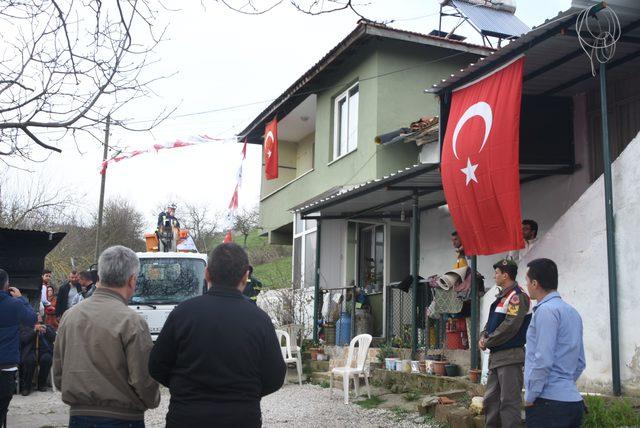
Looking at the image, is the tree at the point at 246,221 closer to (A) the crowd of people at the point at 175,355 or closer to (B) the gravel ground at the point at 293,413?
(B) the gravel ground at the point at 293,413

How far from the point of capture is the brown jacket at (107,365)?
3.82 metres

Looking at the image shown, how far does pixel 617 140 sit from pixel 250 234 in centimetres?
3459

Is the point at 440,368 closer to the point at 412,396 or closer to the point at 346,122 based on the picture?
the point at 412,396

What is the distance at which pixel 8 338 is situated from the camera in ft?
20.3

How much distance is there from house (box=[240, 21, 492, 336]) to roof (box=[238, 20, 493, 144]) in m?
0.02

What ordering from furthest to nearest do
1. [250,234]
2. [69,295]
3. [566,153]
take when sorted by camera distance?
[250,234] → [69,295] → [566,153]

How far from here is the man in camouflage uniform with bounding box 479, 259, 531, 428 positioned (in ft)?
21.2

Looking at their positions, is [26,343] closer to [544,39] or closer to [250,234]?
[544,39]

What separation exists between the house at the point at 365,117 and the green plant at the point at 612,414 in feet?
28.0

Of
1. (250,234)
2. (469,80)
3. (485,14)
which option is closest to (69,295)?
(469,80)

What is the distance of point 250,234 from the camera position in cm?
4319

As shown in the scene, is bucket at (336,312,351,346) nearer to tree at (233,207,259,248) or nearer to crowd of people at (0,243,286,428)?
crowd of people at (0,243,286,428)

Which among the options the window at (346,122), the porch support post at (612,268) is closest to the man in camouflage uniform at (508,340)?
the porch support post at (612,268)

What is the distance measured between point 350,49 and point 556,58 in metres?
7.80
